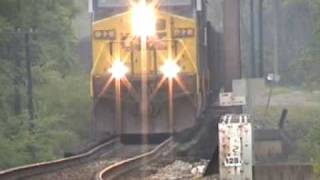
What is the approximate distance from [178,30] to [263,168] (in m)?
6.29

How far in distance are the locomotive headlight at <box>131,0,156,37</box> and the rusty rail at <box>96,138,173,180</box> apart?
259cm

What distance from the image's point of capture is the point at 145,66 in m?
16.3

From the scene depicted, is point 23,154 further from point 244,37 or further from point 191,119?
point 244,37

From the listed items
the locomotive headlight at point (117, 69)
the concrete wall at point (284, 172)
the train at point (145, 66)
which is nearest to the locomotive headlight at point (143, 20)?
the train at point (145, 66)

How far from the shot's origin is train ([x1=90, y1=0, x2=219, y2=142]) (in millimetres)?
16234

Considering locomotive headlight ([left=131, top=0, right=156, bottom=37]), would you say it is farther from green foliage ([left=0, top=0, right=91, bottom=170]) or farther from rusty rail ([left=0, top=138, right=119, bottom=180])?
green foliage ([left=0, top=0, right=91, bottom=170])

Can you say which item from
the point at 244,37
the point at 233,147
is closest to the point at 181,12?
the point at 233,147

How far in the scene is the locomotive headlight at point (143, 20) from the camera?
1634 centimetres

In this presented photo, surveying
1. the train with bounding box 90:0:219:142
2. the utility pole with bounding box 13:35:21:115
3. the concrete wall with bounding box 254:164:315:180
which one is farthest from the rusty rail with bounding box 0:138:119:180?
the utility pole with bounding box 13:35:21:115

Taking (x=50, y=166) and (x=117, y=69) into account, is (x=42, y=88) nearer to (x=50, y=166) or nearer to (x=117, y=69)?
(x=117, y=69)

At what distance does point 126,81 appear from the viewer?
16.3 meters

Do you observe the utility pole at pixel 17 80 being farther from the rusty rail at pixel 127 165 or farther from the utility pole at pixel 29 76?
the rusty rail at pixel 127 165

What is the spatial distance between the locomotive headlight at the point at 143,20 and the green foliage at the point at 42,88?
5772 mm

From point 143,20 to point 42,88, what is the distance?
13.0 metres
